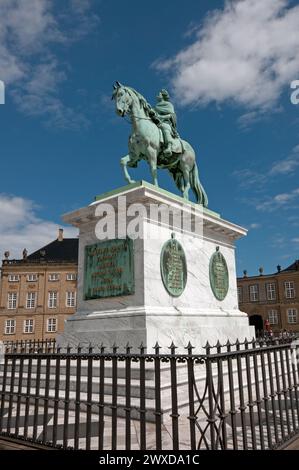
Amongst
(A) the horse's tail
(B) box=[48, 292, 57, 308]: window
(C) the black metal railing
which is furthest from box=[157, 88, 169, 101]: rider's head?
(B) box=[48, 292, 57, 308]: window

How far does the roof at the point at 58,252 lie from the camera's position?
169ft

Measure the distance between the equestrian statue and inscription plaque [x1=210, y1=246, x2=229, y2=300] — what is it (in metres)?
1.75

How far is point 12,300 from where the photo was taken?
161ft

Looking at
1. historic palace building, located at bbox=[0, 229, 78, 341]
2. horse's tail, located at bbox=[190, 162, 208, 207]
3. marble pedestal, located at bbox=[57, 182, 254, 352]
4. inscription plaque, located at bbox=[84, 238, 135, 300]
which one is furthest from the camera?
historic palace building, located at bbox=[0, 229, 78, 341]

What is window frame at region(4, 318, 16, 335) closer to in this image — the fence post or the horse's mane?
the horse's mane

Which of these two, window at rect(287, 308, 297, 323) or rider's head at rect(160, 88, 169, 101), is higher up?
rider's head at rect(160, 88, 169, 101)

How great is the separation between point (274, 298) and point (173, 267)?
49044 mm

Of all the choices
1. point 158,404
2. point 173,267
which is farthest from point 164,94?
point 158,404

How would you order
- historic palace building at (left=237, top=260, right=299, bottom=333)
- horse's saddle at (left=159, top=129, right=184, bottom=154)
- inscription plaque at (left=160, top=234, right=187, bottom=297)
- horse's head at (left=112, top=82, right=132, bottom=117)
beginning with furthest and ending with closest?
historic palace building at (left=237, top=260, right=299, bottom=333) → horse's saddle at (left=159, top=129, right=184, bottom=154) → horse's head at (left=112, top=82, right=132, bottom=117) → inscription plaque at (left=160, top=234, right=187, bottom=297)

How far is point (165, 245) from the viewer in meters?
→ 8.25

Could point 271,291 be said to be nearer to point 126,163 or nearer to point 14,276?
point 14,276

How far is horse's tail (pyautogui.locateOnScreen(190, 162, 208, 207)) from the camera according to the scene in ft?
35.7

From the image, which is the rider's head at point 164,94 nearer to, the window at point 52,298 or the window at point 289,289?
the window at point 52,298
